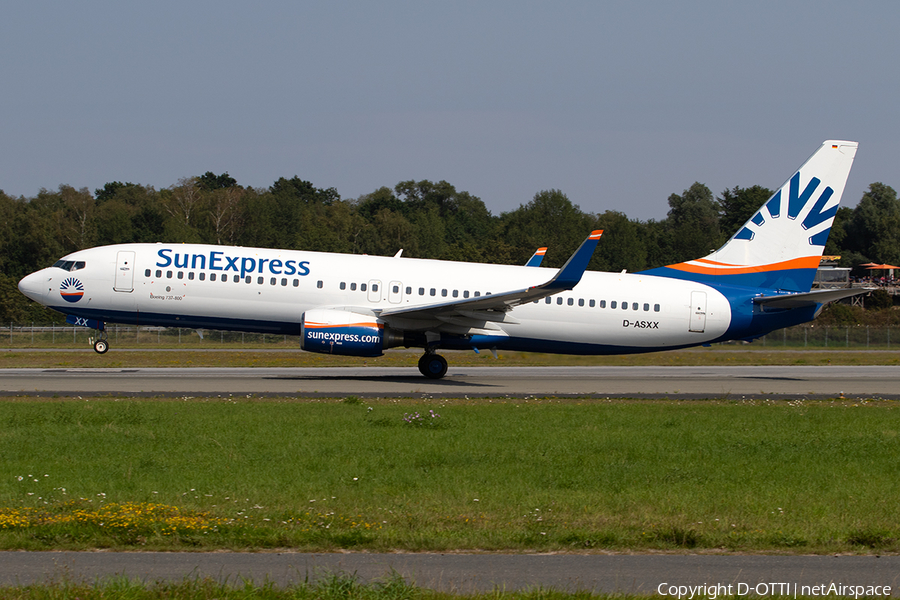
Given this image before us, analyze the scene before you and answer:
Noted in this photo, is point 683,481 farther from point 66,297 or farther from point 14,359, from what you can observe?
point 14,359

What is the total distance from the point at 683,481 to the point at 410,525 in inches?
174

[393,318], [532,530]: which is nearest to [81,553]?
[532,530]

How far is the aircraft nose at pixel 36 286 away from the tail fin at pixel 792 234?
21782 millimetres

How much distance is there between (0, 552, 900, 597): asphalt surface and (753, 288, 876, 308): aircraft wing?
69.1 ft

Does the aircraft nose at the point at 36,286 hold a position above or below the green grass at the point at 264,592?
above

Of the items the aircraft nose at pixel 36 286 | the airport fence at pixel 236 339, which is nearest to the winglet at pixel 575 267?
the aircraft nose at pixel 36 286

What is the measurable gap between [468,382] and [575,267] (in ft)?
18.2

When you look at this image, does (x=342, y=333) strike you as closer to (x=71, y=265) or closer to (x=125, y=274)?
(x=125, y=274)

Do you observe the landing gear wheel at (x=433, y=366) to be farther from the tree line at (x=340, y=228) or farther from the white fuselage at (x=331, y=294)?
the tree line at (x=340, y=228)

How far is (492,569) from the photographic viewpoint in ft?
25.6

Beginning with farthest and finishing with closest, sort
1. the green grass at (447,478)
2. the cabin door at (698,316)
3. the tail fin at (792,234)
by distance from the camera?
the tail fin at (792,234)
the cabin door at (698,316)
the green grass at (447,478)

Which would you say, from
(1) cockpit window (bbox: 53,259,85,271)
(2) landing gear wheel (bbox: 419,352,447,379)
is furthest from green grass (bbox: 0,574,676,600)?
(1) cockpit window (bbox: 53,259,85,271)

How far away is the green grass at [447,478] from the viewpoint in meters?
8.76

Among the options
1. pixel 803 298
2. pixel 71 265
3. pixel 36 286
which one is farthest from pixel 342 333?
pixel 803 298
